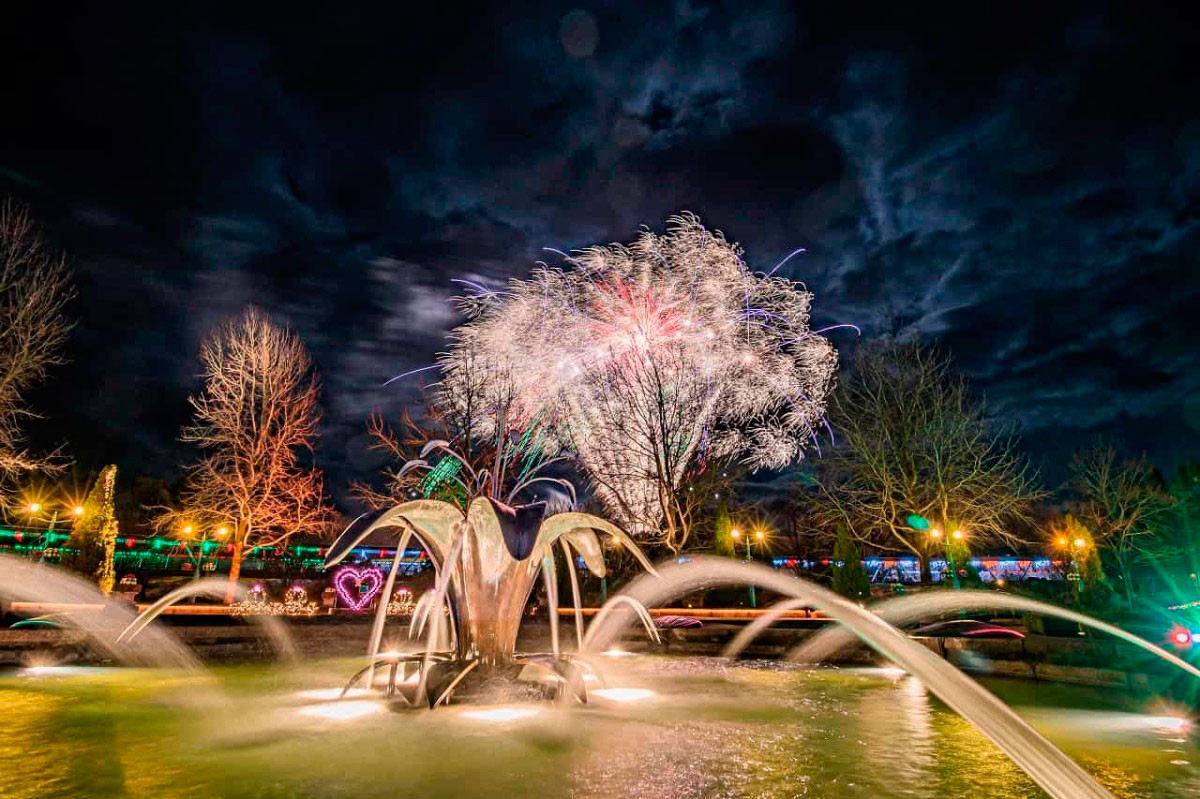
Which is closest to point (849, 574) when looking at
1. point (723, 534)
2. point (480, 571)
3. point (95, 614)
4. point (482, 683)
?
point (723, 534)

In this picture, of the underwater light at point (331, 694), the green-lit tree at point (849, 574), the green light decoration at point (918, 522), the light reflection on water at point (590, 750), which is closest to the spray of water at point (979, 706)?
the light reflection on water at point (590, 750)

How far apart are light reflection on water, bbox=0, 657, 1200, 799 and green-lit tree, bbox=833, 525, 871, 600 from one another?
50.1 ft

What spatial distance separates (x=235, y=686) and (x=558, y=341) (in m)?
17.0

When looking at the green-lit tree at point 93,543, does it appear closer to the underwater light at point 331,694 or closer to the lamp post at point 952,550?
the underwater light at point 331,694

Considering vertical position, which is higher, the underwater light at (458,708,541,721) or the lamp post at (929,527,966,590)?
the lamp post at (929,527,966,590)

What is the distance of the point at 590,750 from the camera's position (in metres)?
6.64

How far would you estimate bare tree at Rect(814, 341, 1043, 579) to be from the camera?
2973 centimetres

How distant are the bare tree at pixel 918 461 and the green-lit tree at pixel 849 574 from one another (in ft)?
8.34

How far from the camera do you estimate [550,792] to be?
521 centimetres

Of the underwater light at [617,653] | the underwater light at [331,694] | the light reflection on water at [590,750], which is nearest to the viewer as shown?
the light reflection on water at [590,750]

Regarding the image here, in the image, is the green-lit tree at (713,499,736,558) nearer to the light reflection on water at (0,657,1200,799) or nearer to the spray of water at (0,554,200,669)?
the light reflection on water at (0,657,1200,799)

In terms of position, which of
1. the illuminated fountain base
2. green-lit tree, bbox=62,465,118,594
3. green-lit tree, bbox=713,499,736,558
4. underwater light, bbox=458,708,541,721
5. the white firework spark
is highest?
the white firework spark

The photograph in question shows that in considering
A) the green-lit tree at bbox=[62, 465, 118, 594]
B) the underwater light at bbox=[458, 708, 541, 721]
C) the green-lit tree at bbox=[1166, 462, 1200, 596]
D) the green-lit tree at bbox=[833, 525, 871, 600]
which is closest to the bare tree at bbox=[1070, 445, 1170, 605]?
the green-lit tree at bbox=[1166, 462, 1200, 596]

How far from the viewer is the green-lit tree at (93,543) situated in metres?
22.2
